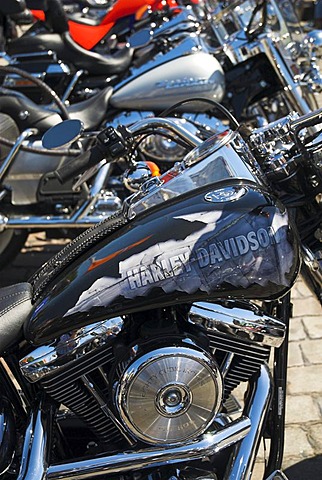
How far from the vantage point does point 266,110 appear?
441cm

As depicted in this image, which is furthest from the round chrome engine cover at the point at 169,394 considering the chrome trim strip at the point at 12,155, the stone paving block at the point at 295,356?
the chrome trim strip at the point at 12,155

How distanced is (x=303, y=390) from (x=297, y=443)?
0.38 meters

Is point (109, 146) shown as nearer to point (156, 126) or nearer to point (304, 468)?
point (156, 126)

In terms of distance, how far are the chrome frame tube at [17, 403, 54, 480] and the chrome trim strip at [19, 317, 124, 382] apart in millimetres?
139

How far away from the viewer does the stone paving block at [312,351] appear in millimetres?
3088

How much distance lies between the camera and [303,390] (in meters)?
2.88

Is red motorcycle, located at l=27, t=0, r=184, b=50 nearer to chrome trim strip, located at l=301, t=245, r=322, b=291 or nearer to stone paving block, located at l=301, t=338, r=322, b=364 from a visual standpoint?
stone paving block, located at l=301, t=338, r=322, b=364

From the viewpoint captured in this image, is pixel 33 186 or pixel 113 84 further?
pixel 113 84

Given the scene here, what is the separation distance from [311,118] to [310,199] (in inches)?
8.4

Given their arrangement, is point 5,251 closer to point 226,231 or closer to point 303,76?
point 303,76

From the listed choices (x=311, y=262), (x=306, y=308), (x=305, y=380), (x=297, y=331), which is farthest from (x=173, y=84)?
(x=311, y=262)

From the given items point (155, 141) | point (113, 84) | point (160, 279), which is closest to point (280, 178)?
point (160, 279)

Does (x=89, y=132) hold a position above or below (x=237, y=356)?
below

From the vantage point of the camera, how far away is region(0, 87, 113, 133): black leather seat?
3.93m
